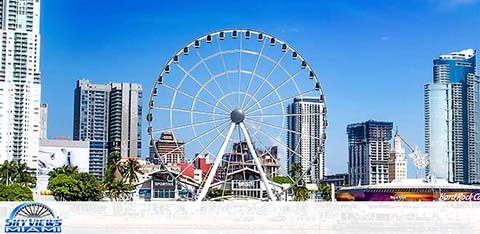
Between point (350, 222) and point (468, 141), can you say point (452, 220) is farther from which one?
point (468, 141)

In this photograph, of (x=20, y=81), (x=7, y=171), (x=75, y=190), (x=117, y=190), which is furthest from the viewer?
(x=20, y=81)

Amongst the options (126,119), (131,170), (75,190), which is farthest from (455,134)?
(75,190)

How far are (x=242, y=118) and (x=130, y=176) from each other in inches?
1717

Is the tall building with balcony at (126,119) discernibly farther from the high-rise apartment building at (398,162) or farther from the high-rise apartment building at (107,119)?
the high-rise apartment building at (398,162)

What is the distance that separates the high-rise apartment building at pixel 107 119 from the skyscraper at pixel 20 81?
52.8 meters

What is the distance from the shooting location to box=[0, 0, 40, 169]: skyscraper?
126 metres

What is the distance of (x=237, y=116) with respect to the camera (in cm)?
5225

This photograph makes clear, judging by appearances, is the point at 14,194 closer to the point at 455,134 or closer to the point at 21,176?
the point at 21,176

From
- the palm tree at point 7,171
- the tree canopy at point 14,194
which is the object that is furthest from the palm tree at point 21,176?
the tree canopy at point 14,194

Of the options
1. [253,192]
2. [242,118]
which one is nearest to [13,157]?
[253,192]

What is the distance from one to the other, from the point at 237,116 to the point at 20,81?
3363 inches

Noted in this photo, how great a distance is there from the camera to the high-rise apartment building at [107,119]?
186 meters

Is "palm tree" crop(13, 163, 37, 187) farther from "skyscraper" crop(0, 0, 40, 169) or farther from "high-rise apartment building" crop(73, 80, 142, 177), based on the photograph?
"high-rise apartment building" crop(73, 80, 142, 177)

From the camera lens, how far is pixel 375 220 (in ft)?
167
